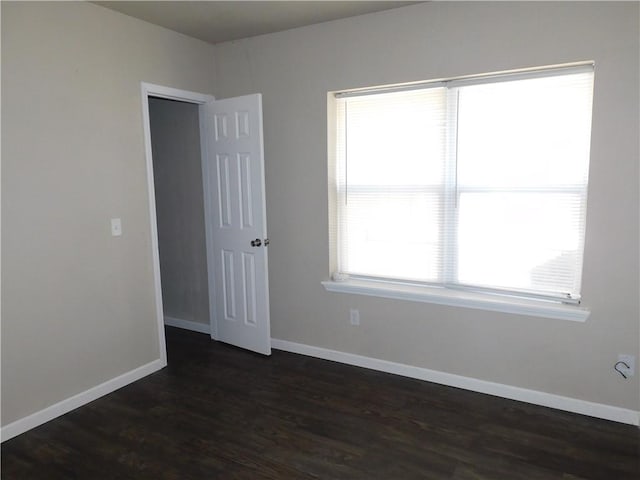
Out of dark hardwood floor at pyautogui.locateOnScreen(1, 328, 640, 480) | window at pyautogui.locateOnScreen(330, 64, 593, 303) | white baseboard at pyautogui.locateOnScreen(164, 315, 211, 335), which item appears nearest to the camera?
dark hardwood floor at pyautogui.locateOnScreen(1, 328, 640, 480)

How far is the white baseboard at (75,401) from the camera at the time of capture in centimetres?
260

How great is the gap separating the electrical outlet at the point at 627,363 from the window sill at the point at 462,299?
0.29 m

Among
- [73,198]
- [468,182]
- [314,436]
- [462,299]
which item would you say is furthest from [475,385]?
[73,198]

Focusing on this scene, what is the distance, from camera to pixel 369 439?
2545 millimetres

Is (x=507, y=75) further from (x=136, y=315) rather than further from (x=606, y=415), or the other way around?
(x=136, y=315)

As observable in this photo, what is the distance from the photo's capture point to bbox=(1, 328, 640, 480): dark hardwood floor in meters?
2.28

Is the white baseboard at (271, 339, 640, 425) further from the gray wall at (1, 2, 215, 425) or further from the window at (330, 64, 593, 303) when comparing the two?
the gray wall at (1, 2, 215, 425)

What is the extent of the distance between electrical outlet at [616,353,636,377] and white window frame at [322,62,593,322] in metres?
0.29

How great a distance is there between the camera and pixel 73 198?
2836 mm

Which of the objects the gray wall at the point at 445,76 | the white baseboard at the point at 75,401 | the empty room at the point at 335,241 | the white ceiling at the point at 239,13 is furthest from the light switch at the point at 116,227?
the white ceiling at the point at 239,13

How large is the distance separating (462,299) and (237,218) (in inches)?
72.5

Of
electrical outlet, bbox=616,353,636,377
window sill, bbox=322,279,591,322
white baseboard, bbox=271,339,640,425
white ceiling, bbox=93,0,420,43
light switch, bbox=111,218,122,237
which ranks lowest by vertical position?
white baseboard, bbox=271,339,640,425

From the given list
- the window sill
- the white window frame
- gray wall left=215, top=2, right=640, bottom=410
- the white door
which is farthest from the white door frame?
the window sill

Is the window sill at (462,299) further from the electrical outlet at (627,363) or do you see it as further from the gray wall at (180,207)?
the gray wall at (180,207)
